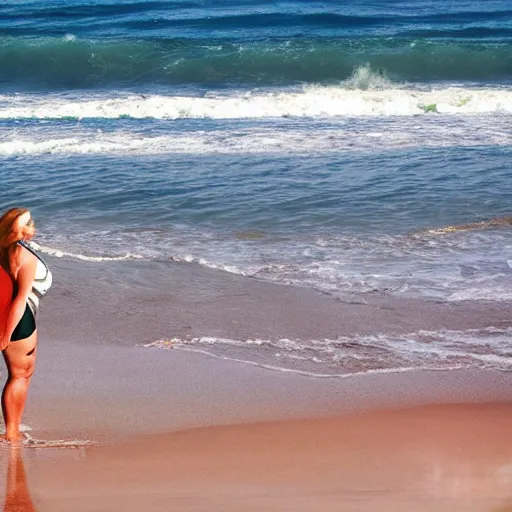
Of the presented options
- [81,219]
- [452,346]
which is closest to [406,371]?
[452,346]

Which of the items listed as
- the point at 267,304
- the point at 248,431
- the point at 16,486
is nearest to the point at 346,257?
the point at 267,304

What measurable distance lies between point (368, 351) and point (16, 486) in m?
2.67

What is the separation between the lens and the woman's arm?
494 cm

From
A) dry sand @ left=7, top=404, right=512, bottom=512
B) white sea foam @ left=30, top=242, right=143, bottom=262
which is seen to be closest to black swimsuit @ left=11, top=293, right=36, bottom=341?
dry sand @ left=7, top=404, right=512, bottom=512

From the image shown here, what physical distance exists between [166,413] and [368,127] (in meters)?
10.8

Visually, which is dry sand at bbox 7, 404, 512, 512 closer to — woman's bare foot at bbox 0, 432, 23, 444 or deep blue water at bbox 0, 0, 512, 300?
woman's bare foot at bbox 0, 432, 23, 444

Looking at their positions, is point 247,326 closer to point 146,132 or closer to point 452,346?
point 452,346

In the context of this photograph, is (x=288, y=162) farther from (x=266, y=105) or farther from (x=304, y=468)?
(x=304, y=468)

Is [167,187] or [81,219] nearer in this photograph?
[81,219]

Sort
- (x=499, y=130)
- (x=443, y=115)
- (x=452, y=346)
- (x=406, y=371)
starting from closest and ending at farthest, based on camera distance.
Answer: (x=406, y=371)
(x=452, y=346)
(x=499, y=130)
(x=443, y=115)

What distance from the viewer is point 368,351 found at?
20.9ft

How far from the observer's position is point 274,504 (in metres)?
4.15

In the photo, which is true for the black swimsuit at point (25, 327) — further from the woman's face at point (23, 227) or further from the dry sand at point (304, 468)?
the dry sand at point (304, 468)

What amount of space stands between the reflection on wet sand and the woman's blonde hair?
99 centimetres
